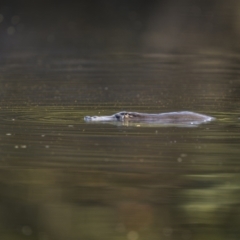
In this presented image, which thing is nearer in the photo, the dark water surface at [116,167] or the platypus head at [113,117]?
the dark water surface at [116,167]

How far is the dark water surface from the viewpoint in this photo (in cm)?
643

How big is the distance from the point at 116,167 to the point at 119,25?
2770 centimetres

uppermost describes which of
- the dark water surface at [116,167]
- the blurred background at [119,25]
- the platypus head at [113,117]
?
the blurred background at [119,25]

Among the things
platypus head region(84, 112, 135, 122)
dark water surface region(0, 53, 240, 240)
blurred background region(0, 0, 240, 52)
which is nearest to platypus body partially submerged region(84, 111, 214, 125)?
platypus head region(84, 112, 135, 122)

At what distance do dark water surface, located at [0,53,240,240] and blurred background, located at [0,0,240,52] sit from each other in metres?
13.5

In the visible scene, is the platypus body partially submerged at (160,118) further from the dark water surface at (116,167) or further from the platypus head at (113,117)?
the dark water surface at (116,167)

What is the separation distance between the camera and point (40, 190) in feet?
24.7

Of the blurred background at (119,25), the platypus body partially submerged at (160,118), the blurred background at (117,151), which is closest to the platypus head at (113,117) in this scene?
the platypus body partially submerged at (160,118)

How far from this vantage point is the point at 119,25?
35.8m

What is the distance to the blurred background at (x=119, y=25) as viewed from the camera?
30.3 metres

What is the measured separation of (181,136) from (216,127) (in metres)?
0.94

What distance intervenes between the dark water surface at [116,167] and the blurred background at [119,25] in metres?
13.5

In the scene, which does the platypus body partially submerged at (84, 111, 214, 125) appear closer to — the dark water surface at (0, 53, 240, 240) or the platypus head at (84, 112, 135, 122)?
the platypus head at (84, 112, 135, 122)

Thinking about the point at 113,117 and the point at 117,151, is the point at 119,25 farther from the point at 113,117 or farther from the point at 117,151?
the point at 117,151
